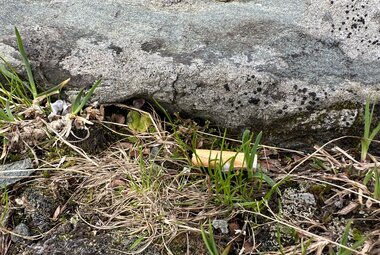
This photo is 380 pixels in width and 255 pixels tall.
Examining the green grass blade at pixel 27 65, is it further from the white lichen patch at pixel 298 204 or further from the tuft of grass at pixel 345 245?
the tuft of grass at pixel 345 245

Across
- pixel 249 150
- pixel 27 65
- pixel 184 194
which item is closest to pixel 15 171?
pixel 27 65

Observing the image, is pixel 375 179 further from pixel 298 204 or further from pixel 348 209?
pixel 298 204

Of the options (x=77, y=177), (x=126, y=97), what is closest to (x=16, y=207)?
(x=77, y=177)

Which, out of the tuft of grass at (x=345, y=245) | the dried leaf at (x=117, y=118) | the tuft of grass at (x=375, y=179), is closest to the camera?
the tuft of grass at (x=345, y=245)

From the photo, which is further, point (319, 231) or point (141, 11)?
point (141, 11)

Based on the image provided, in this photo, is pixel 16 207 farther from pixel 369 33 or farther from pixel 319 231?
pixel 369 33

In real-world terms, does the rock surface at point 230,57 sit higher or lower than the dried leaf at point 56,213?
higher

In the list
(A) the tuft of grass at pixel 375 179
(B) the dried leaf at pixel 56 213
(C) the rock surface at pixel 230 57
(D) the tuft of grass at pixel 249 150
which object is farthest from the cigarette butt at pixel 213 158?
(B) the dried leaf at pixel 56 213
